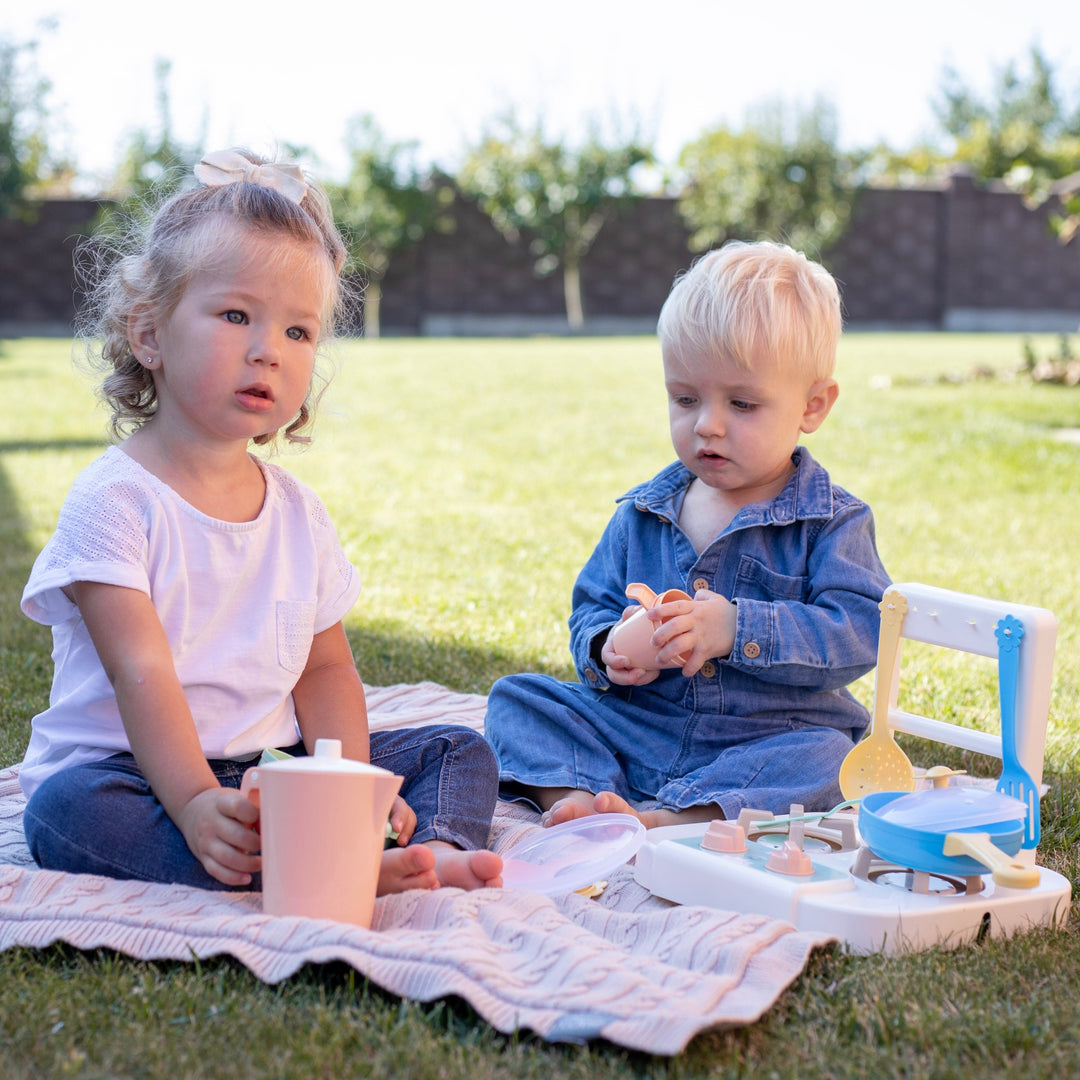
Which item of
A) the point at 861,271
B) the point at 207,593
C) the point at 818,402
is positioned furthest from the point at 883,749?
the point at 861,271

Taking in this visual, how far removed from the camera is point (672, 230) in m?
20.0

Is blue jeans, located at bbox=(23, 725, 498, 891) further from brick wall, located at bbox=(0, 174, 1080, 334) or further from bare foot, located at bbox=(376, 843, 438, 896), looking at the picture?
brick wall, located at bbox=(0, 174, 1080, 334)

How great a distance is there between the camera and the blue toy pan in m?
1.49

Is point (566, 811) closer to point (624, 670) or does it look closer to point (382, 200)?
point (624, 670)

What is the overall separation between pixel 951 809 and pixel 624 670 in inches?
24.8

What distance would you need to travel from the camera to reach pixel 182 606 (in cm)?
173

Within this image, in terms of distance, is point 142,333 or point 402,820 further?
point 142,333

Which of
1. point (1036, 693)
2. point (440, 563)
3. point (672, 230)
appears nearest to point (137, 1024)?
point (1036, 693)

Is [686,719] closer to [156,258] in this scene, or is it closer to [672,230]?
[156,258]

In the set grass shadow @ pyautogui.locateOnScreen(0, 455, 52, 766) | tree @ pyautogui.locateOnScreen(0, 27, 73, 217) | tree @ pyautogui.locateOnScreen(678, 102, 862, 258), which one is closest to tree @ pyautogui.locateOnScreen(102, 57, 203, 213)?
tree @ pyautogui.locateOnScreen(0, 27, 73, 217)

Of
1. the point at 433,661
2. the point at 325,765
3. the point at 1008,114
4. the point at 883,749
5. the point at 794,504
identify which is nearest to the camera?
the point at 325,765

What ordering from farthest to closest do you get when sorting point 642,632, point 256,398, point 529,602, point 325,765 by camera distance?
point 529,602 → point 642,632 → point 256,398 → point 325,765

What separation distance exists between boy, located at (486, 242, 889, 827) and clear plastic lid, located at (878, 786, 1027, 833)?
1.26 ft

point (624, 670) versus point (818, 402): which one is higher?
point (818, 402)
